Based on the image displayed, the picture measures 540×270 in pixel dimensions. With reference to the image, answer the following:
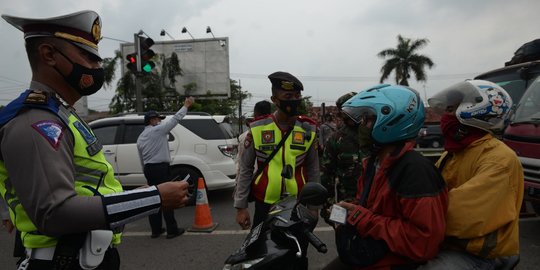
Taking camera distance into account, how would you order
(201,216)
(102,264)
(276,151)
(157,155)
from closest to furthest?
(102,264) < (276,151) < (157,155) < (201,216)

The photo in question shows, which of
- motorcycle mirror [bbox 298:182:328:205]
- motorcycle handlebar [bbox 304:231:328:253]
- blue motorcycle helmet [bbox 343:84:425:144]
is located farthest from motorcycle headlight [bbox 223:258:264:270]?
blue motorcycle helmet [bbox 343:84:425:144]

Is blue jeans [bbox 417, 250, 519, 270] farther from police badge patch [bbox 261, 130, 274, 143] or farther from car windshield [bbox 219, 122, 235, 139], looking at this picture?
car windshield [bbox 219, 122, 235, 139]

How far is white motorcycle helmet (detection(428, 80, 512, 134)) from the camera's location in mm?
1818

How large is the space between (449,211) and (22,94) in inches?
76.8

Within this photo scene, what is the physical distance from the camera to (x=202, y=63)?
25.2m

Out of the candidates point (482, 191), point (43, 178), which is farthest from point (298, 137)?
point (43, 178)

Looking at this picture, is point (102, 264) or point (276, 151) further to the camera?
point (276, 151)

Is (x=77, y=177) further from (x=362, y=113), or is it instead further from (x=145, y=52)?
(x=145, y=52)

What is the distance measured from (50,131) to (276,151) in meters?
1.67

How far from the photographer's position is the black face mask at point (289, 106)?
2.79 meters

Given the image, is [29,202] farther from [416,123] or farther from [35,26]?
[416,123]

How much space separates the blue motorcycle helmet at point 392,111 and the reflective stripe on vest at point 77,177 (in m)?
1.26

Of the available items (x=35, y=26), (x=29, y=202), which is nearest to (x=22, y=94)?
(x=35, y=26)

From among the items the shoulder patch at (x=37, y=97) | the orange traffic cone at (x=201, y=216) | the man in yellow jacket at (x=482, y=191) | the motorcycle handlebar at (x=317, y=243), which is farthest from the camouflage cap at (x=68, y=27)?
the orange traffic cone at (x=201, y=216)
